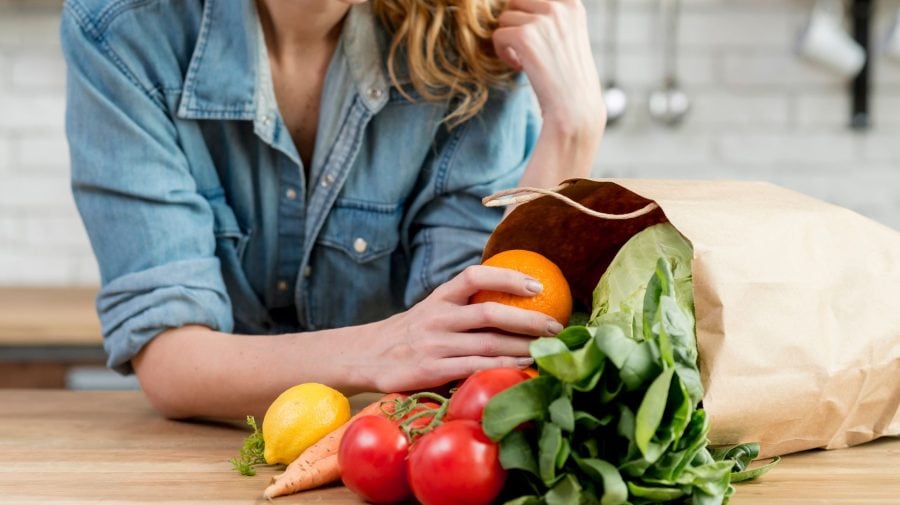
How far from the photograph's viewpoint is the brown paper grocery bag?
854 millimetres

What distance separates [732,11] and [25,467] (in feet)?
7.29

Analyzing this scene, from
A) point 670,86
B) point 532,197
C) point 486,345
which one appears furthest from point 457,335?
point 670,86

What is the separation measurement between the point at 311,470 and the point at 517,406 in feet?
0.73

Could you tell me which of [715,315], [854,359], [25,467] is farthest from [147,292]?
[854,359]

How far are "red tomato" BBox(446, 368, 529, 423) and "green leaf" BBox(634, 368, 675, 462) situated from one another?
0.12 meters

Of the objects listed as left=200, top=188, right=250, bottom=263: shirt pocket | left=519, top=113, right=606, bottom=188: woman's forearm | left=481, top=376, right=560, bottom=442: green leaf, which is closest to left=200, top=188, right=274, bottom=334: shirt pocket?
left=200, top=188, right=250, bottom=263: shirt pocket

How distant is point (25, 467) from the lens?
957mm

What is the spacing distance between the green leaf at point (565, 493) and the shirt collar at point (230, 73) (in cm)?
73

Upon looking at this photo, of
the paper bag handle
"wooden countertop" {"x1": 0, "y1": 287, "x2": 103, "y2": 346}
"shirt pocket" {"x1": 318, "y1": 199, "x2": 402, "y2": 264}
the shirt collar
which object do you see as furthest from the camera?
"wooden countertop" {"x1": 0, "y1": 287, "x2": 103, "y2": 346}

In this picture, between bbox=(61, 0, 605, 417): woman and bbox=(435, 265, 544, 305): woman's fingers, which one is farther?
bbox=(61, 0, 605, 417): woman

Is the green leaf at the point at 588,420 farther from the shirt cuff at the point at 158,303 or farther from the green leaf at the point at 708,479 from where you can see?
the shirt cuff at the point at 158,303

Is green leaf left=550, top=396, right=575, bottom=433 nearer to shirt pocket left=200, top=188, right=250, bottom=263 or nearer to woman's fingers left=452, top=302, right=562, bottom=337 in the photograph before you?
woman's fingers left=452, top=302, right=562, bottom=337

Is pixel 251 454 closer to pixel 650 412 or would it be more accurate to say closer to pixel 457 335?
pixel 457 335

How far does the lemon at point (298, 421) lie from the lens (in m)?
0.93
